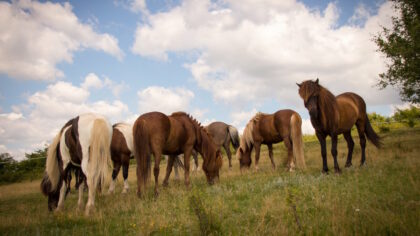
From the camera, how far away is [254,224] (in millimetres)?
3912

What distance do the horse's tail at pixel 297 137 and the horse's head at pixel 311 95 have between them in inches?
101

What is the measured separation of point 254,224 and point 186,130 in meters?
4.35

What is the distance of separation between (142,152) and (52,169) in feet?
8.64

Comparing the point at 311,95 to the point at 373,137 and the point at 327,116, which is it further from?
the point at 373,137

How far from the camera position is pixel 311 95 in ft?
23.9

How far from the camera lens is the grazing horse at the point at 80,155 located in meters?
5.76

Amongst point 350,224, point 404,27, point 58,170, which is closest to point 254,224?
point 350,224

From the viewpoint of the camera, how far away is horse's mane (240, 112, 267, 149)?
11.9m

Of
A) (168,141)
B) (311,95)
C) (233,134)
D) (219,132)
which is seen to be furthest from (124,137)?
(233,134)

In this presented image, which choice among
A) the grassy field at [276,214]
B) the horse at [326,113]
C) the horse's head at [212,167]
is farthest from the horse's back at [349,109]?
the horse's head at [212,167]

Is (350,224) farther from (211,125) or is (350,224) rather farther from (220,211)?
(211,125)

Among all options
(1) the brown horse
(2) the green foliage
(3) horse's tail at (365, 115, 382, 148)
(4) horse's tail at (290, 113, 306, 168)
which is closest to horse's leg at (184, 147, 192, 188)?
(1) the brown horse

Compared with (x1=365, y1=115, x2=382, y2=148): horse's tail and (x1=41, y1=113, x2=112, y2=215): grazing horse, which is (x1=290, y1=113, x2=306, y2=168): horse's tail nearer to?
(x1=365, y1=115, x2=382, y2=148): horse's tail

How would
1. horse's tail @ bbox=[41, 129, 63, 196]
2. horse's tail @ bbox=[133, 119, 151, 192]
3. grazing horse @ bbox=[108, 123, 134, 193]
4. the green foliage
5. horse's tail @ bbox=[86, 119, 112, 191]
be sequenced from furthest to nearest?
the green foliage
grazing horse @ bbox=[108, 123, 134, 193]
horse's tail @ bbox=[41, 129, 63, 196]
horse's tail @ bbox=[133, 119, 151, 192]
horse's tail @ bbox=[86, 119, 112, 191]
